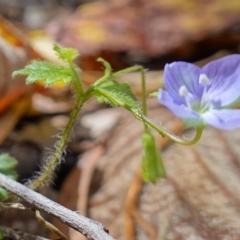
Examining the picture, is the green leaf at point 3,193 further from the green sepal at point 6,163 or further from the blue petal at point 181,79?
the blue petal at point 181,79

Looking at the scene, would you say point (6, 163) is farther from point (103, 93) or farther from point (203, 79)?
point (203, 79)

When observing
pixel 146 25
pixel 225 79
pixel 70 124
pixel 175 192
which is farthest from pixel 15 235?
pixel 146 25

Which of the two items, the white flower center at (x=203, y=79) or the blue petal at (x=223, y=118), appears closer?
the blue petal at (x=223, y=118)

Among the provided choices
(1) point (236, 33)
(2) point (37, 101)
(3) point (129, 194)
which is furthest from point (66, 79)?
(1) point (236, 33)

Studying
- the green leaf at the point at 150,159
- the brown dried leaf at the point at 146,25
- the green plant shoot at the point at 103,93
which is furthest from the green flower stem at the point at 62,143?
the brown dried leaf at the point at 146,25

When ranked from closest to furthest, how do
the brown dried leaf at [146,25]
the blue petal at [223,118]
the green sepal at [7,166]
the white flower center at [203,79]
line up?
the blue petal at [223,118] < the white flower center at [203,79] < the green sepal at [7,166] < the brown dried leaf at [146,25]
